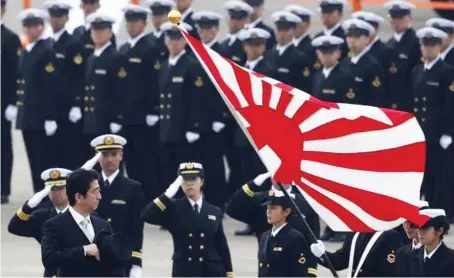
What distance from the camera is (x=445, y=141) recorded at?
16.7 m

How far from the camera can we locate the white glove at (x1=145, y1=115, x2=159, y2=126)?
17.9 metres

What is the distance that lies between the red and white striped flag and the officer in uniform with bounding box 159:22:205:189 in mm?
6424

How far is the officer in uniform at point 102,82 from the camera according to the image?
17.9 meters

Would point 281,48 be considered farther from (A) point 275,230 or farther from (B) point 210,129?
(A) point 275,230

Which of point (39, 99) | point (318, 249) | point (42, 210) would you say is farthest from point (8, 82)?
point (318, 249)

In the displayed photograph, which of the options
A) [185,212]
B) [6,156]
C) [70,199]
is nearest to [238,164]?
[6,156]

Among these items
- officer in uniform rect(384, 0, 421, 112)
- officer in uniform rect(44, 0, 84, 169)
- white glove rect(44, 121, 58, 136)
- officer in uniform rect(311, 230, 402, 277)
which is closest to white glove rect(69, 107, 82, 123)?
officer in uniform rect(44, 0, 84, 169)

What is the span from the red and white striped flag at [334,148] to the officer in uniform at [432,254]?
578 mm

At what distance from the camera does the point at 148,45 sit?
709 inches

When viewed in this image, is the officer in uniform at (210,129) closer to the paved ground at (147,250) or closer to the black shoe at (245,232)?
the paved ground at (147,250)

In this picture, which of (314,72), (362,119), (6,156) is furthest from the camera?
(6,156)

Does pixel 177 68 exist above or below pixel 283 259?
above

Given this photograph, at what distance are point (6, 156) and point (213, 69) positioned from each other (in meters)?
8.44

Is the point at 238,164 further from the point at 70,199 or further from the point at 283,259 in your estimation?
the point at 70,199
